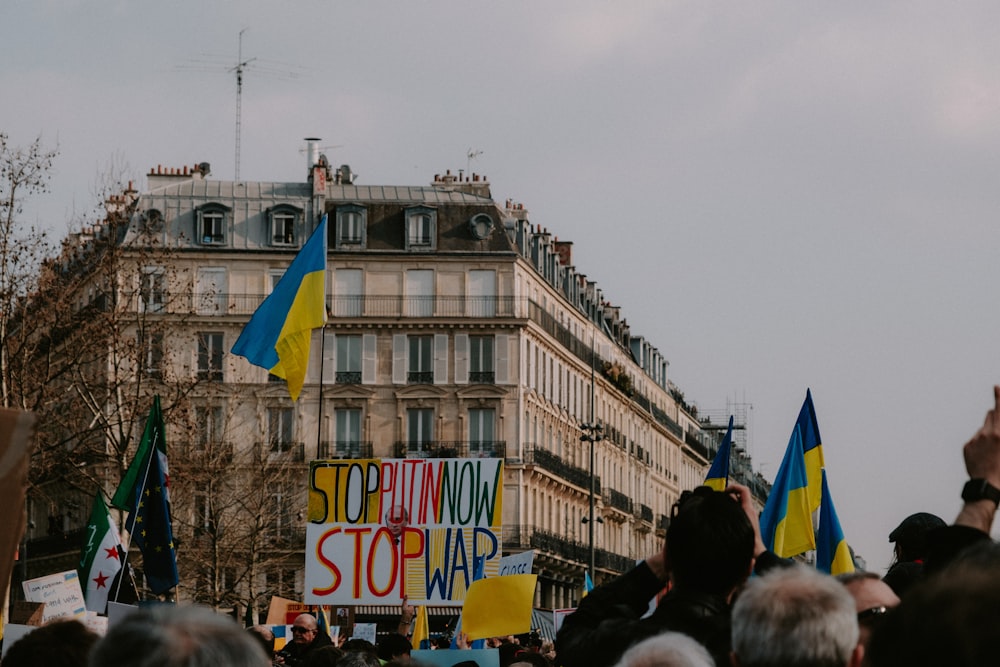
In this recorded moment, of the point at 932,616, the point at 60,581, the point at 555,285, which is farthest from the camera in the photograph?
the point at 555,285

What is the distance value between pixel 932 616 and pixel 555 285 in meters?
76.2

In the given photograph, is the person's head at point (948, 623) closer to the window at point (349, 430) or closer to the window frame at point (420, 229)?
the window at point (349, 430)

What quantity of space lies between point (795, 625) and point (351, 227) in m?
65.9

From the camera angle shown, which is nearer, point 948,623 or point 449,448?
point 948,623

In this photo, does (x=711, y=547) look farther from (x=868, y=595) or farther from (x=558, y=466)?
(x=558, y=466)

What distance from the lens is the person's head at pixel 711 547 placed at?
190 inches

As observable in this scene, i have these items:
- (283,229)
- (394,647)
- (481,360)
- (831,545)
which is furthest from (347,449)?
(394,647)

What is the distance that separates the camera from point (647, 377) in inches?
3959

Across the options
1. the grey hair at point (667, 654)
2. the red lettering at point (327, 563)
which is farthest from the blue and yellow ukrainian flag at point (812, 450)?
Result: the grey hair at point (667, 654)

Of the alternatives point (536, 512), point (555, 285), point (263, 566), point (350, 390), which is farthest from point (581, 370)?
point (263, 566)

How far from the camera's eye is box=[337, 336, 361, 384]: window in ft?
225

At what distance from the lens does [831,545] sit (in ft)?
40.5

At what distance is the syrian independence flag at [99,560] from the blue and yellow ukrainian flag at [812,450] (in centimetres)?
580

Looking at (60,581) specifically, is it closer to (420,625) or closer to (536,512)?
(420,625)
